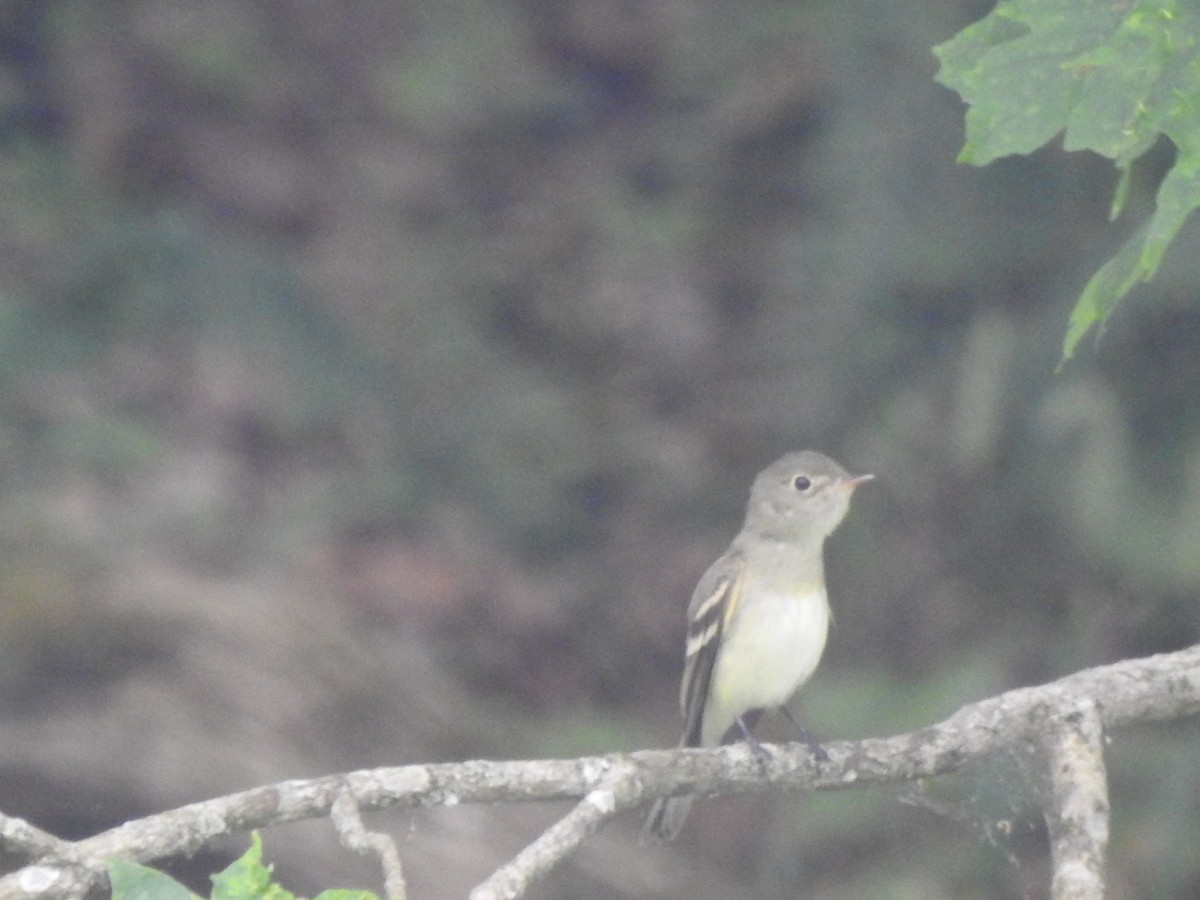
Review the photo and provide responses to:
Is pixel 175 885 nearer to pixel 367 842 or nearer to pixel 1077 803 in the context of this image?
pixel 367 842

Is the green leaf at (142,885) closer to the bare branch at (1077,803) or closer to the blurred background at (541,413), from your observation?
the bare branch at (1077,803)

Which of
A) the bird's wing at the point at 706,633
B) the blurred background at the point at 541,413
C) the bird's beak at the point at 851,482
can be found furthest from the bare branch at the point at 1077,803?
the bird's wing at the point at 706,633

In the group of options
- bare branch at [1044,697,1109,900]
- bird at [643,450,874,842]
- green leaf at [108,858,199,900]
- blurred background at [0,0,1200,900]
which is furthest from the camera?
blurred background at [0,0,1200,900]

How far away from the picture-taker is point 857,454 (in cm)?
748

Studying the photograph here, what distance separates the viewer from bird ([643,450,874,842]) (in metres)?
5.55

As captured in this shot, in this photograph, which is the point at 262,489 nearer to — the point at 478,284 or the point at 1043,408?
the point at 478,284

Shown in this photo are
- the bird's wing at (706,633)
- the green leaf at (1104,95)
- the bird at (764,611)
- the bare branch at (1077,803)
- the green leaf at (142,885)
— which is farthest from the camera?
the bird's wing at (706,633)

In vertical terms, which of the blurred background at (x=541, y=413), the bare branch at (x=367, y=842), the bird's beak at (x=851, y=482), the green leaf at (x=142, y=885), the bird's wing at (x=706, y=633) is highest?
the blurred background at (x=541, y=413)

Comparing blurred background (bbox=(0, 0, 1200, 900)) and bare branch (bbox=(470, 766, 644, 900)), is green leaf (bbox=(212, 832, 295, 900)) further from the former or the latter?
blurred background (bbox=(0, 0, 1200, 900))

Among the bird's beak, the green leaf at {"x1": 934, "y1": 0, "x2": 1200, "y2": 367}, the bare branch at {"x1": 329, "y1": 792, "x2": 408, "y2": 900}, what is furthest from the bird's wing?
the green leaf at {"x1": 934, "y1": 0, "x2": 1200, "y2": 367}

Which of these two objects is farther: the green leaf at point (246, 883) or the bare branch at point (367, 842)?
the bare branch at point (367, 842)

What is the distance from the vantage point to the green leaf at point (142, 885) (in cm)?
236

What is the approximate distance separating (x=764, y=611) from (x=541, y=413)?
14.1 feet

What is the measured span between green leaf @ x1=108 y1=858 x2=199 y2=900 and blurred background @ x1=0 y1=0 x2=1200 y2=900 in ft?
7.08
